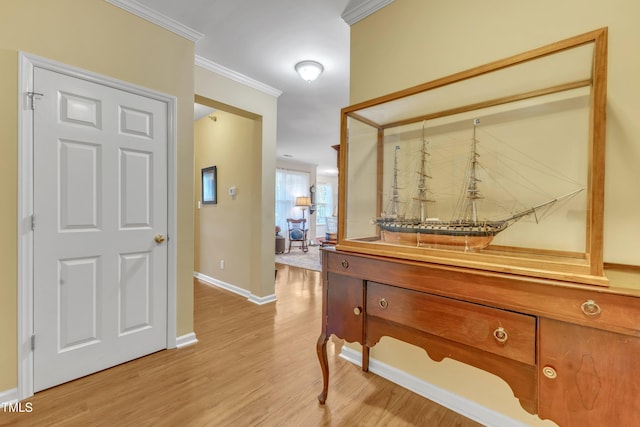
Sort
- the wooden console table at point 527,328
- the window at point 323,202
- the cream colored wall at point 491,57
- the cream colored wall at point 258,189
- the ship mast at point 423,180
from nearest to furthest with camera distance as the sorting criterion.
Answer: the wooden console table at point 527,328
the cream colored wall at point 491,57
the ship mast at point 423,180
the cream colored wall at point 258,189
the window at point 323,202

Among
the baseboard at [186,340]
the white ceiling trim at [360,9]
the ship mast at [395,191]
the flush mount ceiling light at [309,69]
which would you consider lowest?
the baseboard at [186,340]

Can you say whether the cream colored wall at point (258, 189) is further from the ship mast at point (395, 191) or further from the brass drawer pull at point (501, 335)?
the brass drawer pull at point (501, 335)

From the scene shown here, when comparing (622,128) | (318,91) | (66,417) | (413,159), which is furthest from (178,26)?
(622,128)

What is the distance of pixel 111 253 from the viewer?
199 cm

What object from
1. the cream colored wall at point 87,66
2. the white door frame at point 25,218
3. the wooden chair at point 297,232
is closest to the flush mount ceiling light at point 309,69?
the cream colored wall at point 87,66

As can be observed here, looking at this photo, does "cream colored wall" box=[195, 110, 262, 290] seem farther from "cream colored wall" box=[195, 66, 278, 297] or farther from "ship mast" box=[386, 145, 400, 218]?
"ship mast" box=[386, 145, 400, 218]

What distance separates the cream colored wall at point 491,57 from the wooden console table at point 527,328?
44 cm

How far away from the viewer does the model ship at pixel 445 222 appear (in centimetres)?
133

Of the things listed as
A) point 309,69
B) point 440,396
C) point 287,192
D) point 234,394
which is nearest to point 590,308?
point 440,396

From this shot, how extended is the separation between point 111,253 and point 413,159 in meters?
2.22

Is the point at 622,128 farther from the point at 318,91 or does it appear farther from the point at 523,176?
the point at 318,91

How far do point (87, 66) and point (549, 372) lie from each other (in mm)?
2994

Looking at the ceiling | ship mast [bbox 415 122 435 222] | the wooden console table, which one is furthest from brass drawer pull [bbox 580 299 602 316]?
the ceiling

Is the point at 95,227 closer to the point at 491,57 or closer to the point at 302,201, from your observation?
the point at 491,57
